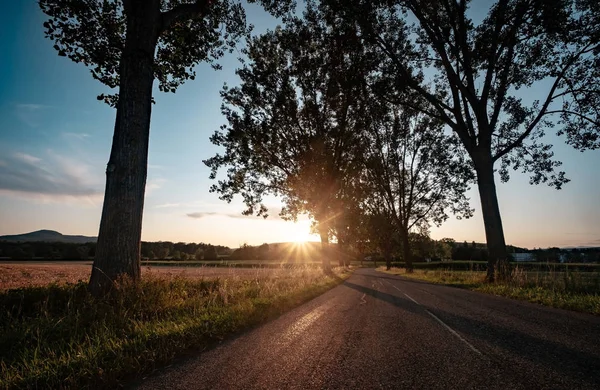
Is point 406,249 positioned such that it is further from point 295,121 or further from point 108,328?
point 108,328

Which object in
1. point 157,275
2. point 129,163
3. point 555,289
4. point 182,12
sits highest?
point 182,12

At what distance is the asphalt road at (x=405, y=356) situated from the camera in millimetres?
3238

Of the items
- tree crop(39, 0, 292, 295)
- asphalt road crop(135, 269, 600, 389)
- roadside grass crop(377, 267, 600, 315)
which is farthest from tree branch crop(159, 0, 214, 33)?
roadside grass crop(377, 267, 600, 315)

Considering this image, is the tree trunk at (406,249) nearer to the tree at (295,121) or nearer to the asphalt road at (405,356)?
the tree at (295,121)

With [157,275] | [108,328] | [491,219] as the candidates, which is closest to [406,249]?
[491,219]

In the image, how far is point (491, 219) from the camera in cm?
1388

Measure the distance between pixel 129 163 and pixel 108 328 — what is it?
3.94 meters

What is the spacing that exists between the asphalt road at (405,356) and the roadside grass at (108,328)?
500 mm

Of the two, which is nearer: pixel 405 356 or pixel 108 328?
pixel 405 356

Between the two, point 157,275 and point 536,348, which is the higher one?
point 157,275

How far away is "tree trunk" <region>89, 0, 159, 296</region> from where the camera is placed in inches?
269

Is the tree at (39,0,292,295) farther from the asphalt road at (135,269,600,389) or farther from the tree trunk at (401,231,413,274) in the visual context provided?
the tree trunk at (401,231,413,274)

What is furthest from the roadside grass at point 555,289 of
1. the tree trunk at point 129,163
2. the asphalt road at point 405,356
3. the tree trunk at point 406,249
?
the tree trunk at point 406,249

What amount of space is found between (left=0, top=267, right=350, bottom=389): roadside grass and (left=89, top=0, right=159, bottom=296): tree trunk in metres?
0.56
